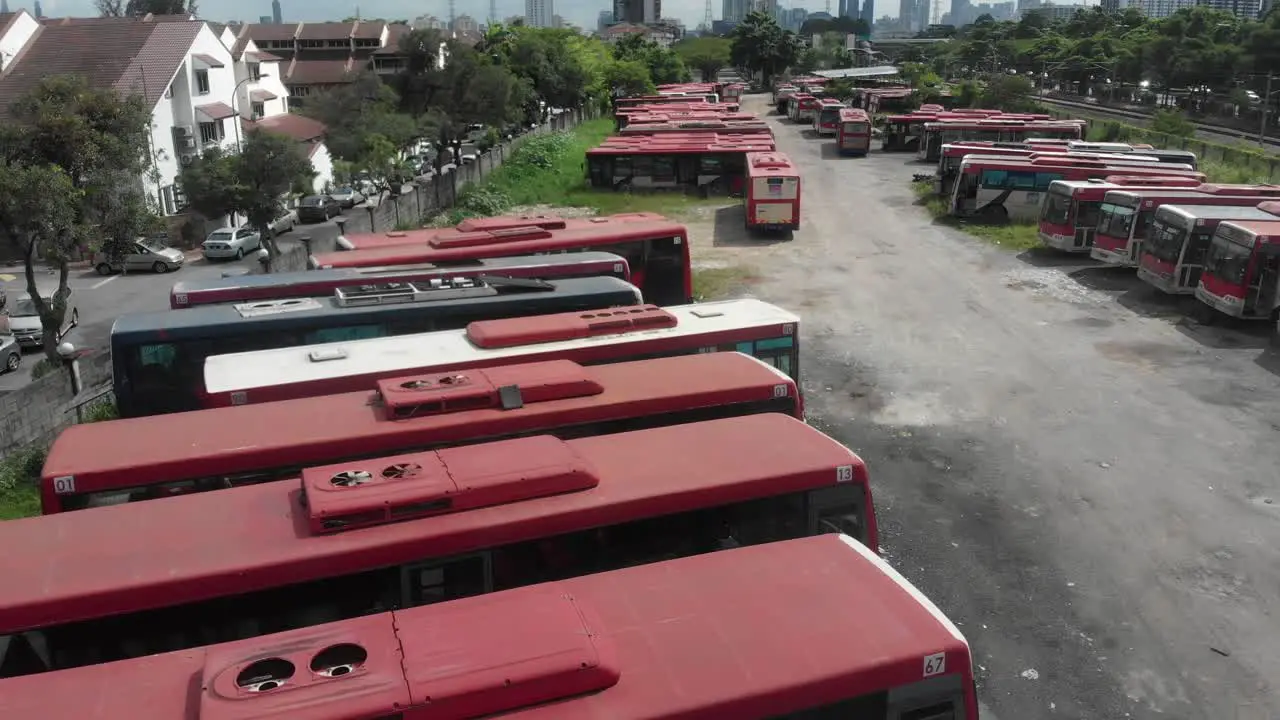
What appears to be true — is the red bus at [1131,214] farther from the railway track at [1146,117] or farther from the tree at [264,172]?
the railway track at [1146,117]

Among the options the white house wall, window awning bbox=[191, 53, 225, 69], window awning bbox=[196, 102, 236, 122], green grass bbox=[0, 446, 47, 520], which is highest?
the white house wall

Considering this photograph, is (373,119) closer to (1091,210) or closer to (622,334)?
(1091,210)

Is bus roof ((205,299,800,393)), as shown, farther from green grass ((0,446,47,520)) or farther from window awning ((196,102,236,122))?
window awning ((196,102,236,122))

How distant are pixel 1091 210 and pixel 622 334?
21.9m

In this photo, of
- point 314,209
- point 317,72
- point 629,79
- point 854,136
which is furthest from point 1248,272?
point 317,72

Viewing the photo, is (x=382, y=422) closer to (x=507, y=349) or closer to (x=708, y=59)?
(x=507, y=349)

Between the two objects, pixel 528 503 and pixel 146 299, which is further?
pixel 146 299

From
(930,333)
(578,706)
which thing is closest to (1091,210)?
(930,333)

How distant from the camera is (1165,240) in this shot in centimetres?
2566

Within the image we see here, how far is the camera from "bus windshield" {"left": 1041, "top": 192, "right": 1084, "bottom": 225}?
30308 millimetres

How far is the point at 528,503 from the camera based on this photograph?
8.50 m

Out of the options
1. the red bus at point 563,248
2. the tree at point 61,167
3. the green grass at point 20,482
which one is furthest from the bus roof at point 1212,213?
the green grass at point 20,482

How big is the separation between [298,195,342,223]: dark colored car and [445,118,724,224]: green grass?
8.37 meters

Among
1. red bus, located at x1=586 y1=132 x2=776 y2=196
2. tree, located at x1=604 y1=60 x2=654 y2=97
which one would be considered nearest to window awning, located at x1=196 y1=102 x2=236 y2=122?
red bus, located at x1=586 y1=132 x2=776 y2=196
